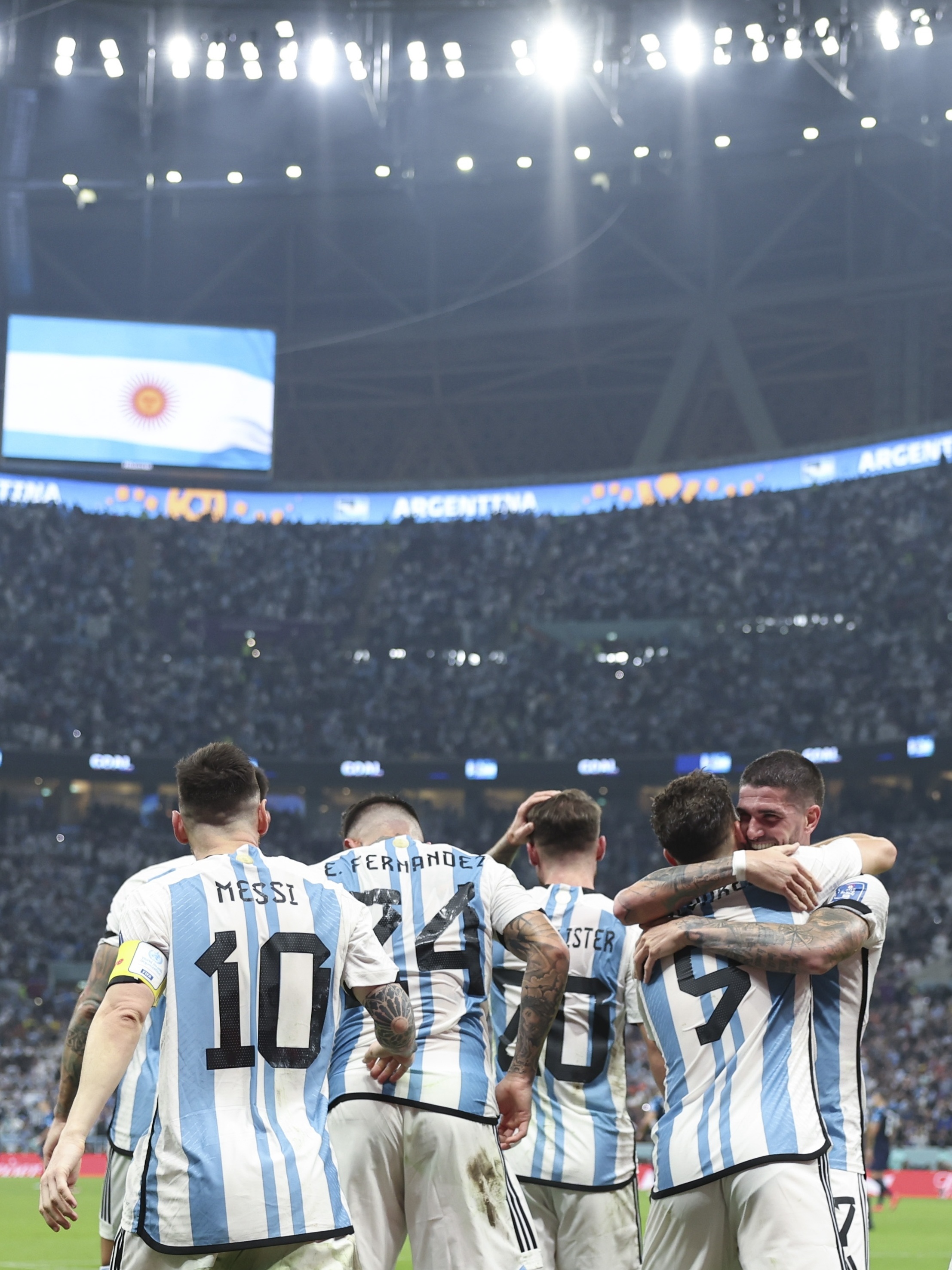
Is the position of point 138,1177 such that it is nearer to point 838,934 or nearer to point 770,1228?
point 770,1228

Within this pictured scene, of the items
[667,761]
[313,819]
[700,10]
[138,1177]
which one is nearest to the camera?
[138,1177]

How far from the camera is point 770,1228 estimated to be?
4367mm

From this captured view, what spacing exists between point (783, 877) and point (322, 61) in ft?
112

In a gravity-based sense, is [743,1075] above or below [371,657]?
below

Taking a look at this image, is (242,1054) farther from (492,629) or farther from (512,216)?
(512,216)

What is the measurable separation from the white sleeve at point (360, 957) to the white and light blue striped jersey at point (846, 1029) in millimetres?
1448

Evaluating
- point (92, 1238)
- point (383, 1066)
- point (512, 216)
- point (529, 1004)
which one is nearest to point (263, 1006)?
point (383, 1066)

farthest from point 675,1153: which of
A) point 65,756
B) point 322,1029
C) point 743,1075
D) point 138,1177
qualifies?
point 65,756

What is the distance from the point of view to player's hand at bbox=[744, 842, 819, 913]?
15.0 ft

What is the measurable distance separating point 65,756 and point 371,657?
954 cm

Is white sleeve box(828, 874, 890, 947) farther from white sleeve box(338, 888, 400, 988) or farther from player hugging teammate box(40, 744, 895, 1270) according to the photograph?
white sleeve box(338, 888, 400, 988)

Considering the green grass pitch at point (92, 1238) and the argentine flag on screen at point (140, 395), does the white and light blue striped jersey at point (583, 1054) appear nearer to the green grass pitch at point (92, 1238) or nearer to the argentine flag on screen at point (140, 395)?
the green grass pitch at point (92, 1238)

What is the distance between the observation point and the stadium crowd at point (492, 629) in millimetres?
40000

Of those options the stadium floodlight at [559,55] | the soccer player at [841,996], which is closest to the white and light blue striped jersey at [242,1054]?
the soccer player at [841,996]
